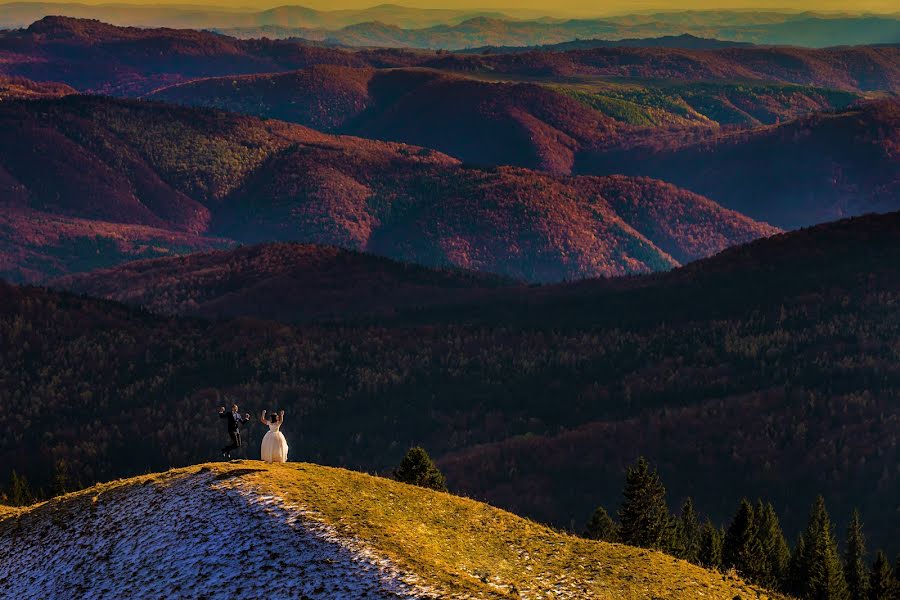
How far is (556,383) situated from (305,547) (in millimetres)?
115368

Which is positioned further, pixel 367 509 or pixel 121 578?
pixel 367 509

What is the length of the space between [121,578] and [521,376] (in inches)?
4645

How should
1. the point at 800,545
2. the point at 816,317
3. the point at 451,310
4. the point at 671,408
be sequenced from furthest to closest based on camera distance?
the point at 451,310, the point at 816,317, the point at 671,408, the point at 800,545

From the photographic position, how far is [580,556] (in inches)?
1564

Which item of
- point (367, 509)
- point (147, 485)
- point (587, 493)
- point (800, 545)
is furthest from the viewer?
point (587, 493)

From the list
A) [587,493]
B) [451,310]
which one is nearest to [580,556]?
[587,493]

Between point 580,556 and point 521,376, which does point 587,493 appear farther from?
point 580,556

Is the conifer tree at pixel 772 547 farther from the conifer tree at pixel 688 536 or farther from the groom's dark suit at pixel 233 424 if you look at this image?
the groom's dark suit at pixel 233 424

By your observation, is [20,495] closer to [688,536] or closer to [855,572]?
[688,536]

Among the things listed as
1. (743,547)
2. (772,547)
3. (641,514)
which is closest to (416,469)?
(641,514)

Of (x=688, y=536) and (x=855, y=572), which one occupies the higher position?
(x=855, y=572)

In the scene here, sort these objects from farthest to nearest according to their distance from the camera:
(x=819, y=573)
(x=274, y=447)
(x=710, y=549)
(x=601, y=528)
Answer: (x=601, y=528) → (x=710, y=549) → (x=819, y=573) → (x=274, y=447)

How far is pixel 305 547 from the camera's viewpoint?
35719mm

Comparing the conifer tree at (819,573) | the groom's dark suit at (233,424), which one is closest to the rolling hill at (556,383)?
the conifer tree at (819,573)
